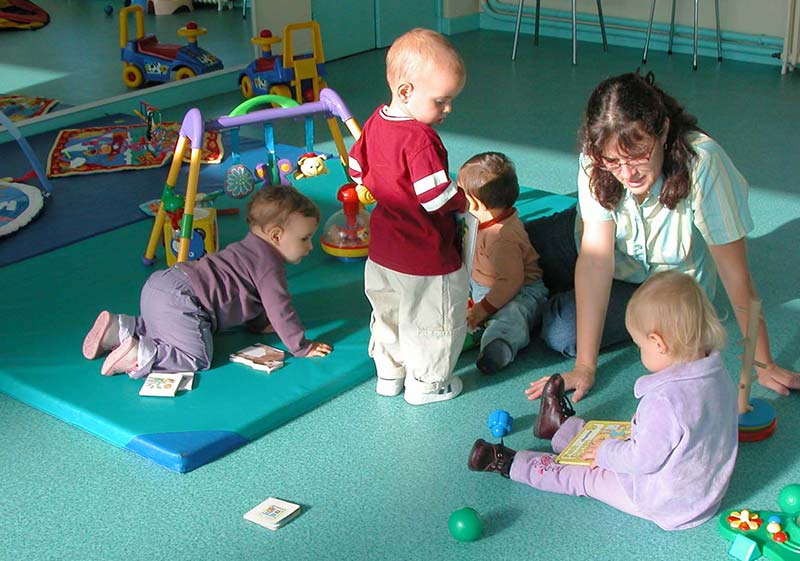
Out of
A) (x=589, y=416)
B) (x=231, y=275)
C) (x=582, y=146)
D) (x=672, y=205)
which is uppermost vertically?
(x=582, y=146)

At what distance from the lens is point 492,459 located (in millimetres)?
2463

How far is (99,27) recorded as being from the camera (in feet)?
16.8

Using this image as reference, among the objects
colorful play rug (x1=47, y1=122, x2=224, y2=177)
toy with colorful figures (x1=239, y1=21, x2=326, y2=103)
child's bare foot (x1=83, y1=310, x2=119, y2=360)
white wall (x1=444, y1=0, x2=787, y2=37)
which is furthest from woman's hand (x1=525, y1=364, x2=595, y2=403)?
white wall (x1=444, y1=0, x2=787, y2=37)

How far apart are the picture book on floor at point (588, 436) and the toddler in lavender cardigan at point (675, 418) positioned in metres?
0.08

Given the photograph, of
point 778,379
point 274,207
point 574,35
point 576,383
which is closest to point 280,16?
point 574,35

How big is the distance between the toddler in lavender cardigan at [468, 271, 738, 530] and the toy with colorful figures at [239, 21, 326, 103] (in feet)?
12.5

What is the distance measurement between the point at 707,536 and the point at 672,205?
34.3 inches

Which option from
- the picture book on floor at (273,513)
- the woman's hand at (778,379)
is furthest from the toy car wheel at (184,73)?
the woman's hand at (778,379)

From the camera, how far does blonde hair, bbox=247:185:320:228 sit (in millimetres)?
2963

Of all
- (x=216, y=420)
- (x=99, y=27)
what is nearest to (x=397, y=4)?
(x=99, y=27)

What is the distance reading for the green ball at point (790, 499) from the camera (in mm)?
2258

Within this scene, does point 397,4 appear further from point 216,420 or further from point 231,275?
point 216,420

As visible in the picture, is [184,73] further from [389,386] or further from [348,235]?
[389,386]

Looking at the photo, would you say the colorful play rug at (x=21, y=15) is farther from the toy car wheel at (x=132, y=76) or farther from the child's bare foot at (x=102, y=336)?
the child's bare foot at (x=102, y=336)
